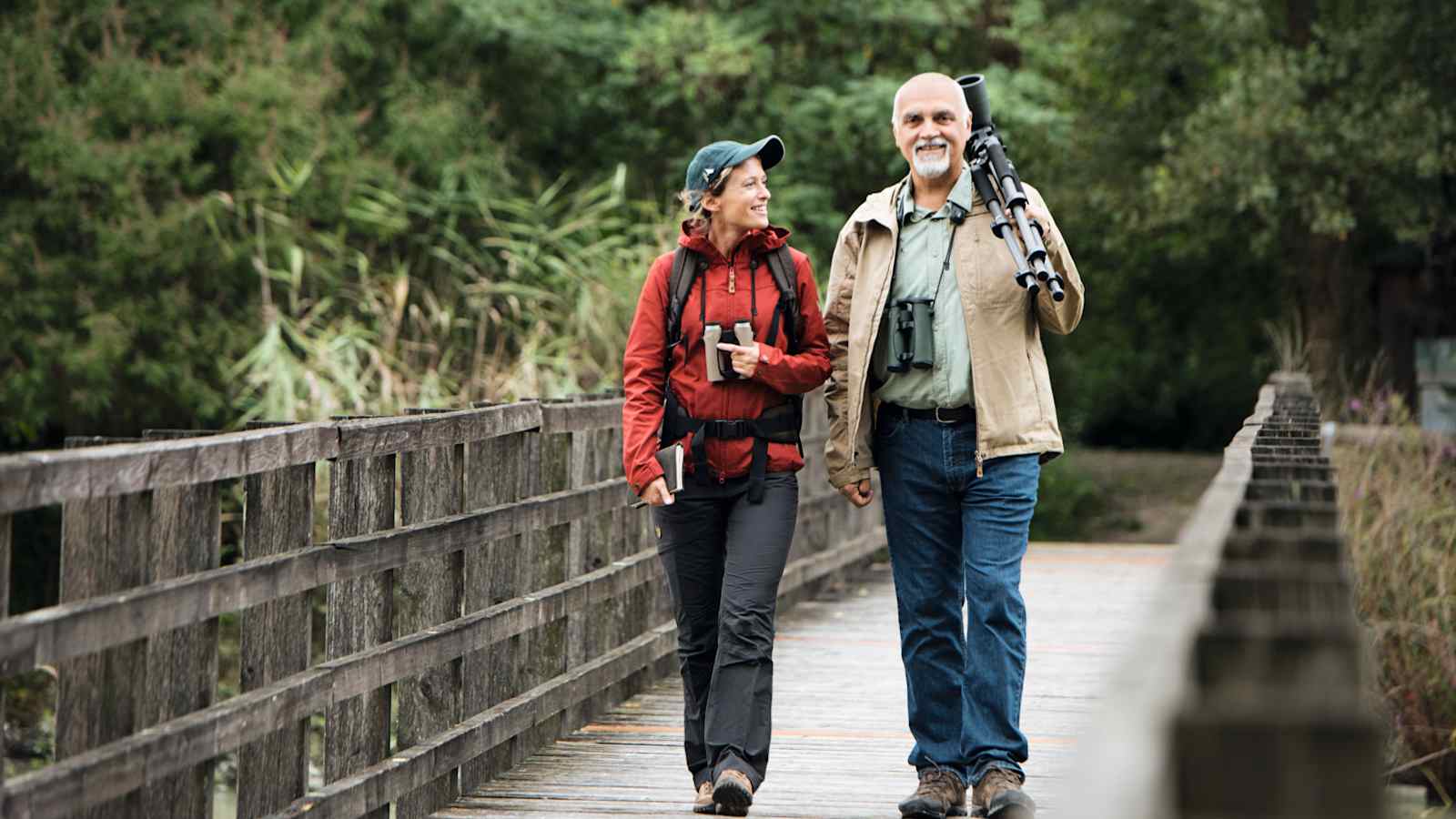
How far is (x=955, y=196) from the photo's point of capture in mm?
4938

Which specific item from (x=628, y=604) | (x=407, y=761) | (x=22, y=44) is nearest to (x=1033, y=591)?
(x=628, y=604)

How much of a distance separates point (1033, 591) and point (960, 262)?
19.9 ft

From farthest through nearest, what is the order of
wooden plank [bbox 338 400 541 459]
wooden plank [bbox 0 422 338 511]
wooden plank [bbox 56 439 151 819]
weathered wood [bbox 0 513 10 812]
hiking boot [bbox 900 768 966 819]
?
hiking boot [bbox 900 768 966 819]
wooden plank [bbox 338 400 541 459]
wooden plank [bbox 56 439 151 819]
wooden plank [bbox 0 422 338 511]
weathered wood [bbox 0 513 10 812]

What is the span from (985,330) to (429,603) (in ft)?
5.47

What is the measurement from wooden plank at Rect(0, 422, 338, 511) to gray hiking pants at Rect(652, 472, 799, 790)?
1.07 metres

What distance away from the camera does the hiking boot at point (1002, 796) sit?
15.4 ft

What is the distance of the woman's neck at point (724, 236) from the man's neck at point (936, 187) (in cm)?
48

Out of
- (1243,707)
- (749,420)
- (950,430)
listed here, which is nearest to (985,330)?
(950,430)

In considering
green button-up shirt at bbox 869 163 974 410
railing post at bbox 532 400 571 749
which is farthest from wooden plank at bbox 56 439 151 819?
railing post at bbox 532 400 571 749

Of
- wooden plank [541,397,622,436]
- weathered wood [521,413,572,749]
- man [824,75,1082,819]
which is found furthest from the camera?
wooden plank [541,397,622,436]

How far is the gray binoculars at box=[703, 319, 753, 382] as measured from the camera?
16.3ft

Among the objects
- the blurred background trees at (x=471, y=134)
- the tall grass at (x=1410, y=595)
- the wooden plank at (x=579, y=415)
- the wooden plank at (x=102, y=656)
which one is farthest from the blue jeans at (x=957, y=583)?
the blurred background trees at (x=471, y=134)

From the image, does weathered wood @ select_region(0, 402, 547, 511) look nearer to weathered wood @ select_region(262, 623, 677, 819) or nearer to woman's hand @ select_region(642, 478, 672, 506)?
woman's hand @ select_region(642, 478, 672, 506)

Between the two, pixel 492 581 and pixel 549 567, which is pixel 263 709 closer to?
pixel 492 581
